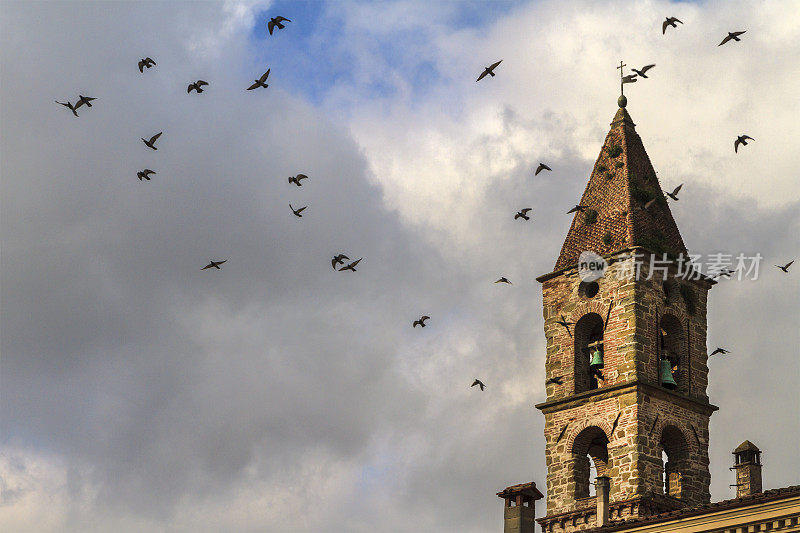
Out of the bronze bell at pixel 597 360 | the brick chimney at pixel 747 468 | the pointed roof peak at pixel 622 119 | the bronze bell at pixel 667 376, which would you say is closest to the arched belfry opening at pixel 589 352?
the bronze bell at pixel 597 360

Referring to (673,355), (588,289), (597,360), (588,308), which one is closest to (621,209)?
(588,289)

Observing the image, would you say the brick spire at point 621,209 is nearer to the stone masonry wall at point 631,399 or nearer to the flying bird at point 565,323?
the stone masonry wall at point 631,399

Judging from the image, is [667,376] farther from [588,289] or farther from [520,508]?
[520,508]

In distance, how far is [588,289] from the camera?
1881 inches

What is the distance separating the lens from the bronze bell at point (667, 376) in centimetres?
4616

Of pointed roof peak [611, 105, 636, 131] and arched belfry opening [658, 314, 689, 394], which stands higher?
pointed roof peak [611, 105, 636, 131]

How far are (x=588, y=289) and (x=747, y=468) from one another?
7.25 metres

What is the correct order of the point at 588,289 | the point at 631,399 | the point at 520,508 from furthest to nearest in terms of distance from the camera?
the point at 588,289 < the point at 631,399 < the point at 520,508

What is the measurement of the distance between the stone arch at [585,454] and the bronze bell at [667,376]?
2151 millimetres

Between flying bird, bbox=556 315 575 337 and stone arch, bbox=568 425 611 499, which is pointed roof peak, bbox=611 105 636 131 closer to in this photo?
flying bird, bbox=556 315 575 337

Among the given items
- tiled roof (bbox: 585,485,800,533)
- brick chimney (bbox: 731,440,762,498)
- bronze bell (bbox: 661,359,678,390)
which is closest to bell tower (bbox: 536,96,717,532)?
bronze bell (bbox: 661,359,678,390)

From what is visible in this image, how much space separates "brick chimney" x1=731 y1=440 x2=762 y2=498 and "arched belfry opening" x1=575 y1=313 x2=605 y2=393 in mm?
4750

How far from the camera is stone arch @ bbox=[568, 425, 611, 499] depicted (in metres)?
45.6

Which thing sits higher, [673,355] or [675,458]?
[673,355]
